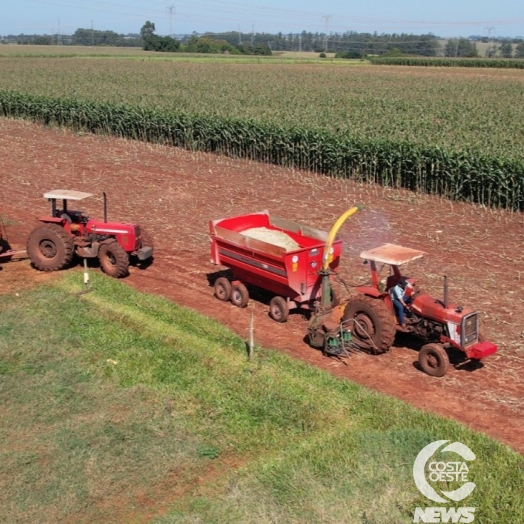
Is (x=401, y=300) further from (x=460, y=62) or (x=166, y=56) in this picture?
(x=166, y=56)

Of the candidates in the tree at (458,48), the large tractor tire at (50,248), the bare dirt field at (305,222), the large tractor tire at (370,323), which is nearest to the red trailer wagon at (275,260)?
the bare dirt field at (305,222)

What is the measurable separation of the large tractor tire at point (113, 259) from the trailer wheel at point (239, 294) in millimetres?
2220

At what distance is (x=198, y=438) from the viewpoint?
776 centimetres

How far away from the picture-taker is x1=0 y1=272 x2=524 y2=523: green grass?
668cm

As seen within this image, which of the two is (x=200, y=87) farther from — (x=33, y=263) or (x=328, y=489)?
(x=328, y=489)

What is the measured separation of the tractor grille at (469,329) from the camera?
8.95 metres

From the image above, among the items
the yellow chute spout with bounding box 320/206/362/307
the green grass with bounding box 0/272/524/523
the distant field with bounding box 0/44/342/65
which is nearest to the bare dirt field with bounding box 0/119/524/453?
the yellow chute spout with bounding box 320/206/362/307

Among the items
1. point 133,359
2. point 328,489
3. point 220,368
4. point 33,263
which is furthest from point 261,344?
point 33,263

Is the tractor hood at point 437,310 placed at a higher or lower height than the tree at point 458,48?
lower

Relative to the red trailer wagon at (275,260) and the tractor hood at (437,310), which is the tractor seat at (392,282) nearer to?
the tractor hood at (437,310)

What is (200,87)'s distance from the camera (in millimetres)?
43500

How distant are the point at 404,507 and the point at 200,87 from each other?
39485 millimetres

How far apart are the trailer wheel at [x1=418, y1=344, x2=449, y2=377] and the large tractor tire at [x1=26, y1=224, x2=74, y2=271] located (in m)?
6.71

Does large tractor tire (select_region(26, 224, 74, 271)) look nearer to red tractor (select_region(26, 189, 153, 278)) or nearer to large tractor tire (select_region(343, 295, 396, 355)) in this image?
red tractor (select_region(26, 189, 153, 278))
